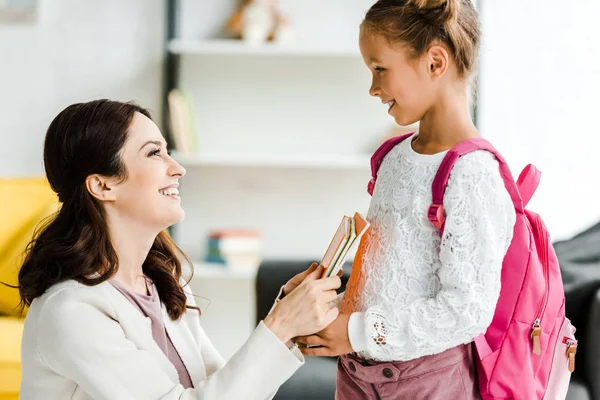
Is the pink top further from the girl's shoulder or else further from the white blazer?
the girl's shoulder

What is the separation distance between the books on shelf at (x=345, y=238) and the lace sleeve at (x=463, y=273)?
14 cm

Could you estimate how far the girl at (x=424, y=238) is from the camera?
4.10 feet

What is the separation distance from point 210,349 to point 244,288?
2.18 m

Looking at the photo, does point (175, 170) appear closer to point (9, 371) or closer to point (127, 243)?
point (127, 243)

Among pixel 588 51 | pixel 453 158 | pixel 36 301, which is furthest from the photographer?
pixel 588 51

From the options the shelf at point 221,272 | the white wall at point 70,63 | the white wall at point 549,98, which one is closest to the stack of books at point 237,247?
the shelf at point 221,272

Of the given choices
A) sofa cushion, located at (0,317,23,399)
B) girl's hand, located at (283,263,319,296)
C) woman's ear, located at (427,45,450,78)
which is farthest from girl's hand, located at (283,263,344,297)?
sofa cushion, located at (0,317,23,399)

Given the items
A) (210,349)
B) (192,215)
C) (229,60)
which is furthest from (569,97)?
(210,349)

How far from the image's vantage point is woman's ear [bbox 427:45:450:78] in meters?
1.32

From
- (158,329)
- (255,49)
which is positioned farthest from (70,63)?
(158,329)

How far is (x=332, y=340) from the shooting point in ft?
4.44

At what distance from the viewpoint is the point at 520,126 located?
379 centimetres

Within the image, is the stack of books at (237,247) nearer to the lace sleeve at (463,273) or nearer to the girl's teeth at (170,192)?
the girl's teeth at (170,192)

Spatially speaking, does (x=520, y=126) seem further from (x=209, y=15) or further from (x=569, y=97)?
(x=209, y=15)
